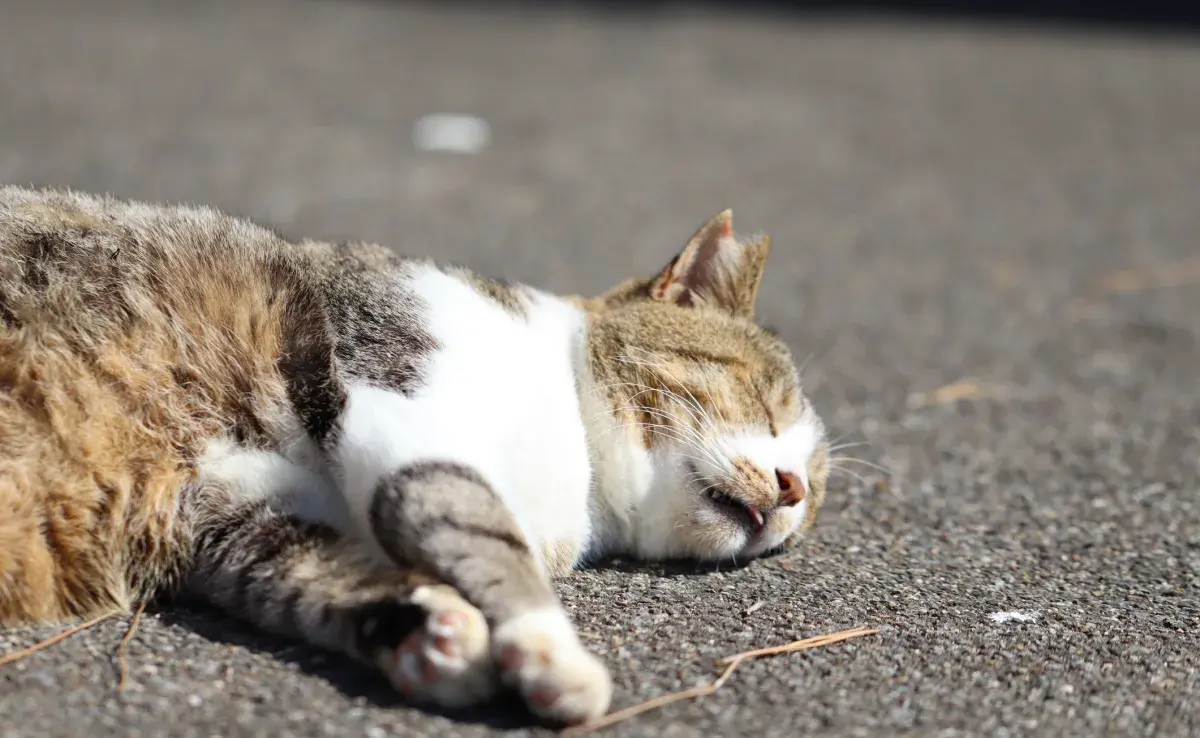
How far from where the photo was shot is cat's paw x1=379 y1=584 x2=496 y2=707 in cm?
211

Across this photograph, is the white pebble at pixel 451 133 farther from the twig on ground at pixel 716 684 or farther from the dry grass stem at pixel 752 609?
the twig on ground at pixel 716 684

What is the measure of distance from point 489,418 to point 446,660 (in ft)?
2.12

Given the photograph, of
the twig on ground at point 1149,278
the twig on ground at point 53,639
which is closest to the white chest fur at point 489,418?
the twig on ground at point 53,639

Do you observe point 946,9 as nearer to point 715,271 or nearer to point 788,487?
point 715,271

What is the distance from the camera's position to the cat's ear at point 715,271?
329cm

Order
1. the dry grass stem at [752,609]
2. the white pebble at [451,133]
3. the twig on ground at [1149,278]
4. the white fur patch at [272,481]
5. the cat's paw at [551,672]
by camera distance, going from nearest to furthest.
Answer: the cat's paw at [551,672]
the white fur patch at [272,481]
the dry grass stem at [752,609]
the twig on ground at [1149,278]
the white pebble at [451,133]

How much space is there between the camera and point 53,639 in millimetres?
2324

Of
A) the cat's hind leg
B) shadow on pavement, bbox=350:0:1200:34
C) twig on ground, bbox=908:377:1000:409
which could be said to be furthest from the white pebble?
the cat's hind leg

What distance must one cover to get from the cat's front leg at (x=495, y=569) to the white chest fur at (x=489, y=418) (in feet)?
0.20

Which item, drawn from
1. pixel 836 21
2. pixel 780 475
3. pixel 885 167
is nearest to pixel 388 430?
pixel 780 475

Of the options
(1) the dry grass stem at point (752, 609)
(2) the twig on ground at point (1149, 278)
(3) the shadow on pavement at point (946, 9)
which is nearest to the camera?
(1) the dry grass stem at point (752, 609)

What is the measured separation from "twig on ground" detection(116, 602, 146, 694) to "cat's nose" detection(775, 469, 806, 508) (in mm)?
1579

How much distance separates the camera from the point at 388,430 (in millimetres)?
2443

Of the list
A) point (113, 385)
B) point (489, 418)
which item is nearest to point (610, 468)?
point (489, 418)
